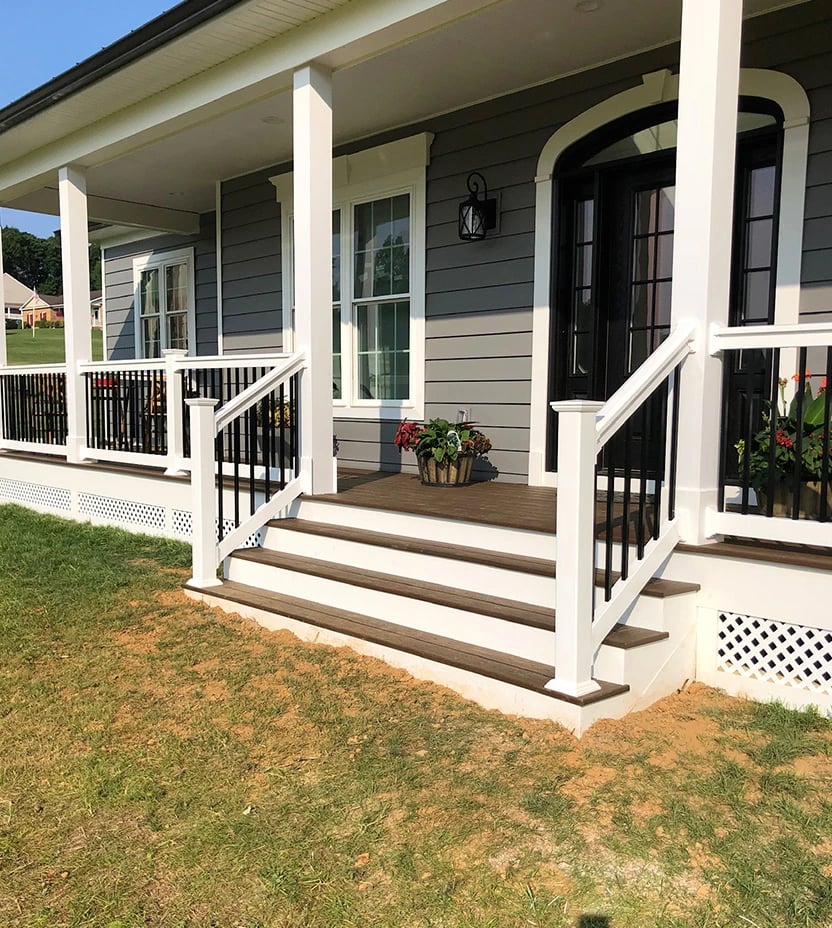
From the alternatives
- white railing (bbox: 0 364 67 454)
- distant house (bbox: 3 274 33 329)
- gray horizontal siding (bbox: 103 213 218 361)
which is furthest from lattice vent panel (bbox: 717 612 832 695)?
distant house (bbox: 3 274 33 329)

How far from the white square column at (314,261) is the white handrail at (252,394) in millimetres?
159

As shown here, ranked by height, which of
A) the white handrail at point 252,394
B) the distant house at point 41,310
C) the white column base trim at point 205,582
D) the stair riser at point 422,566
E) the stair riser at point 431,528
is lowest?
the white column base trim at point 205,582

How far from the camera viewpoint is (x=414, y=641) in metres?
3.31

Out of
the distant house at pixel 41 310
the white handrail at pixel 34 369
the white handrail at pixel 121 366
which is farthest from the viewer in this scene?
the distant house at pixel 41 310

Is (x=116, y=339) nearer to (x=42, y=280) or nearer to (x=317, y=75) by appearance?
(x=317, y=75)

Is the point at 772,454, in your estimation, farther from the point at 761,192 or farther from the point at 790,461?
the point at 761,192

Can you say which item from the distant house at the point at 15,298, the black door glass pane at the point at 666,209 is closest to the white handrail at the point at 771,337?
the black door glass pane at the point at 666,209

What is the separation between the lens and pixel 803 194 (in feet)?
13.6

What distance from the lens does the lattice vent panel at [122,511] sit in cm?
610

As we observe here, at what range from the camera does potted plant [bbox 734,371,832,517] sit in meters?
3.05

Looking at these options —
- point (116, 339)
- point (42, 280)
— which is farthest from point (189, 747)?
point (42, 280)

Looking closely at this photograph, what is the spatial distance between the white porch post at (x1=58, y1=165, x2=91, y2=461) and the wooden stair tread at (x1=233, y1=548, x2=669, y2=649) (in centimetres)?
323

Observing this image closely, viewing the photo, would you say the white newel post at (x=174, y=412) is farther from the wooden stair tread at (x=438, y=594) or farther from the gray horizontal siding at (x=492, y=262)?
the wooden stair tread at (x=438, y=594)

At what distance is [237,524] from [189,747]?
2.05 m
